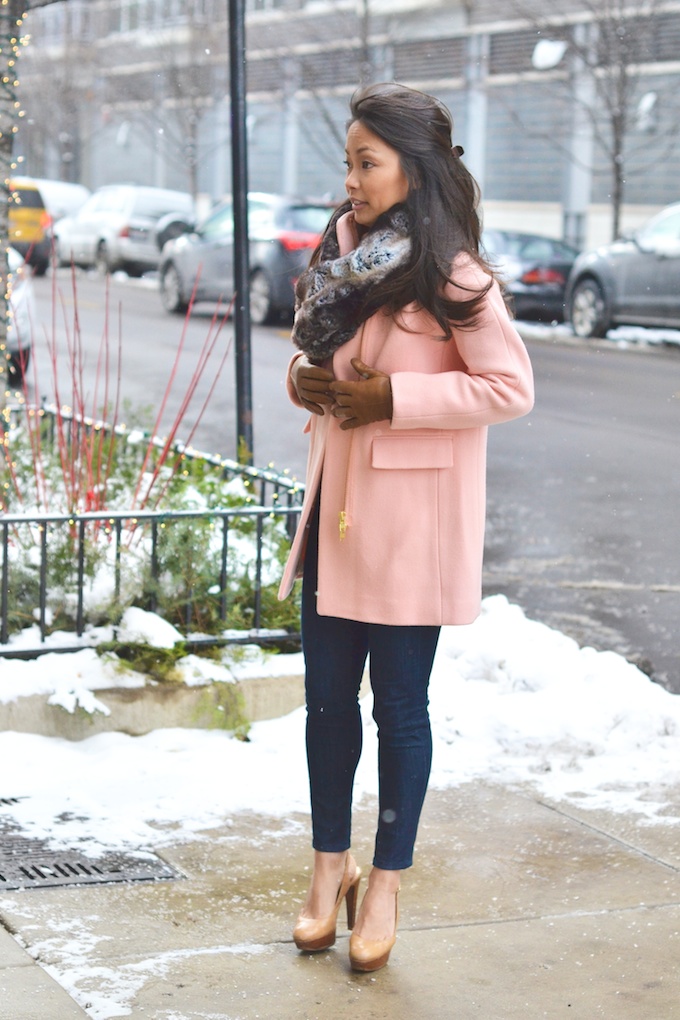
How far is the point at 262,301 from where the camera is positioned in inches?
731

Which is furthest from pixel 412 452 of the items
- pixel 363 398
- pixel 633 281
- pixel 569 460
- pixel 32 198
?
pixel 32 198

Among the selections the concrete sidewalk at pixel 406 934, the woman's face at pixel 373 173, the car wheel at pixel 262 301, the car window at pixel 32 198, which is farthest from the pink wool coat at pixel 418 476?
the car window at pixel 32 198

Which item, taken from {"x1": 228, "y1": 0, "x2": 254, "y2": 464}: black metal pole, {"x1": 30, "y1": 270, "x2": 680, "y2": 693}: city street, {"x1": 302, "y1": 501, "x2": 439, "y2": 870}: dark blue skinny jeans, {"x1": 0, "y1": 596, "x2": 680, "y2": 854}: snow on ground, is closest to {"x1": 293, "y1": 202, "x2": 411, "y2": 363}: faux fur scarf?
{"x1": 302, "y1": 501, "x2": 439, "y2": 870}: dark blue skinny jeans

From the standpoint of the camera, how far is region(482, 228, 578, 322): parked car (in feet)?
64.6

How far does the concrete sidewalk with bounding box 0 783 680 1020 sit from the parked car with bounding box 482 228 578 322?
1584 centimetres

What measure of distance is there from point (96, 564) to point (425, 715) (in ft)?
6.34

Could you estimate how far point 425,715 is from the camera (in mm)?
3207

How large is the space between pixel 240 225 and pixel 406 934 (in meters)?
3.40

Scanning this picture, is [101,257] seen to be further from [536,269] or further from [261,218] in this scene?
[536,269]

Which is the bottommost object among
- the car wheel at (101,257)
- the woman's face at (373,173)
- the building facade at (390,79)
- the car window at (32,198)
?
the car wheel at (101,257)

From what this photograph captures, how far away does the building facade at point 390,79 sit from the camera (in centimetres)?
2323

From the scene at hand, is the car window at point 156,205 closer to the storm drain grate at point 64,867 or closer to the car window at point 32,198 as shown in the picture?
the car window at point 32,198

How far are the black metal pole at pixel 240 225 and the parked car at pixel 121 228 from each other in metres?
20.3

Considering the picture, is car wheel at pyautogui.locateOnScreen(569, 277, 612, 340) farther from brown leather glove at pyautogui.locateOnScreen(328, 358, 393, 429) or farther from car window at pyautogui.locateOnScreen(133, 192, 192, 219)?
brown leather glove at pyautogui.locateOnScreen(328, 358, 393, 429)
